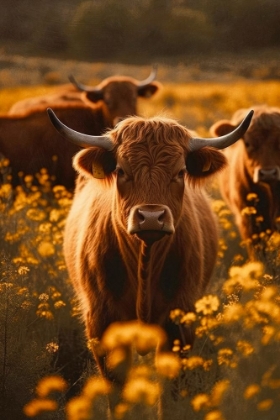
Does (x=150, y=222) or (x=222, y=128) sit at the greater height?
(x=222, y=128)

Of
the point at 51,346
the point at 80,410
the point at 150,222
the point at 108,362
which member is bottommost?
the point at 108,362

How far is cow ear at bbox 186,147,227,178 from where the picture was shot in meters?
4.95

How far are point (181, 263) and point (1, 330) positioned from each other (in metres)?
1.17

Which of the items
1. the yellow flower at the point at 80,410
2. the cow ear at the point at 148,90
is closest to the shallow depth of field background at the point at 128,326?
the yellow flower at the point at 80,410

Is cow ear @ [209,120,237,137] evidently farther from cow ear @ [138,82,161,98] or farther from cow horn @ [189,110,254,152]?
cow ear @ [138,82,161,98]

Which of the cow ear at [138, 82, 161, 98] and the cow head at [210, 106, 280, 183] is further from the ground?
the cow ear at [138, 82, 161, 98]

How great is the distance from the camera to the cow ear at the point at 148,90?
13.7 metres

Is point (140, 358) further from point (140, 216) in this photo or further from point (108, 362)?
point (140, 216)

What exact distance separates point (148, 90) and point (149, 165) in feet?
30.8

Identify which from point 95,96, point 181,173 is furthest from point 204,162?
point 95,96

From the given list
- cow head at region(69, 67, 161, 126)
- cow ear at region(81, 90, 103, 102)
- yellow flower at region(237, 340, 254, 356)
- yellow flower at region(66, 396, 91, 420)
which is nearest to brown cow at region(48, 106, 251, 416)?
yellow flower at region(237, 340, 254, 356)

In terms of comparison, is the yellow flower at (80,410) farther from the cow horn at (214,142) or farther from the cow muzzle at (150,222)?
the cow horn at (214,142)

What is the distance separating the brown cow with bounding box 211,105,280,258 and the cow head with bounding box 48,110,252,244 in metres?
2.66

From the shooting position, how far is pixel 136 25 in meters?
7.54
